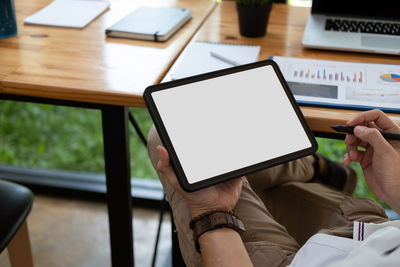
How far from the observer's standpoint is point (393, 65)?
3.54 feet

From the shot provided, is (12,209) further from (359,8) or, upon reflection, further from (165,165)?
(359,8)

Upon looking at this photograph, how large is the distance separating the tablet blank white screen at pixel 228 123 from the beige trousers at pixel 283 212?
0.40 feet

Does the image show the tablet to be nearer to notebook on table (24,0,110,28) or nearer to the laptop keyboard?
the laptop keyboard

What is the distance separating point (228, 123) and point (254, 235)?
202 millimetres

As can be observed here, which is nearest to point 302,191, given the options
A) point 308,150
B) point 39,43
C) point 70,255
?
point 308,150

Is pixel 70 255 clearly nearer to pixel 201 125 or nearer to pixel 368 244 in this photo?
pixel 201 125

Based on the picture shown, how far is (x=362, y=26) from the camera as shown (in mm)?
1246

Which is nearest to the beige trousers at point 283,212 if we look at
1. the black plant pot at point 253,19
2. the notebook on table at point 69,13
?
the black plant pot at point 253,19

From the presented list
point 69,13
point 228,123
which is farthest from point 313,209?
point 69,13

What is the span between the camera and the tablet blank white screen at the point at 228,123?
75 cm

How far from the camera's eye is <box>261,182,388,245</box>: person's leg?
0.90 m

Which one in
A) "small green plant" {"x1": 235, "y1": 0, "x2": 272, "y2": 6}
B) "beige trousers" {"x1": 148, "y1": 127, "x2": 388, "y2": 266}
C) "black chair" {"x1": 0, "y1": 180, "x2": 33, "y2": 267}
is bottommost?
"black chair" {"x1": 0, "y1": 180, "x2": 33, "y2": 267}

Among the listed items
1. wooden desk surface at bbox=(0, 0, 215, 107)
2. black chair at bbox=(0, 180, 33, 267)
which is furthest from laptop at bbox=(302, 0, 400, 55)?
black chair at bbox=(0, 180, 33, 267)

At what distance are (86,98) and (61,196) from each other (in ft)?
3.38
